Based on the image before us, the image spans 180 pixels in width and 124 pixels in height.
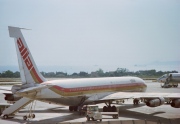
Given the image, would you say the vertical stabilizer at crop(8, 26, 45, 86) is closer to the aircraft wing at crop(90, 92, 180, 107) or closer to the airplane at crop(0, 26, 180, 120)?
the airplane at crop(0, 26, 180, 120)

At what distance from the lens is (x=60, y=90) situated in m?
33.9

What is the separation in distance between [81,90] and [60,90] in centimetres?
402

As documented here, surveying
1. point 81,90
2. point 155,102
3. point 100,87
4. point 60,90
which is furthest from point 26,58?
point 155,102

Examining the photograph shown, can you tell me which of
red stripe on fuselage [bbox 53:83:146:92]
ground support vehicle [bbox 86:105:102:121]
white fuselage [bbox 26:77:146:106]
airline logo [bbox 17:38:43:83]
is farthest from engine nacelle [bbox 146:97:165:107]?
airline logo [bbox 17:38:43:83]

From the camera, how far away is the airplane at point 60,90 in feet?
99.4

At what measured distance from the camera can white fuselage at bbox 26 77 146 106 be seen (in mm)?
33116

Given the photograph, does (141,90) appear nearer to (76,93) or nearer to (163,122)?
(76,93)

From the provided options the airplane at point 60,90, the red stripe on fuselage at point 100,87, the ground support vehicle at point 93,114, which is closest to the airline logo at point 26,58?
the airplane at point 60,90

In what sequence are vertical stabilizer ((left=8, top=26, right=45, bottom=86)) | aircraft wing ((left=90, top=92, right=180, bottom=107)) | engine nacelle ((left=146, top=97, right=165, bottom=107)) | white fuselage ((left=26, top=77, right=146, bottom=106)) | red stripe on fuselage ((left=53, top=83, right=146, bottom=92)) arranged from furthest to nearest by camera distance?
1. red stripe on fuselage ((left=53, top=83, right=146, bottom=92))
2. aircraft wing ((left=90, top=92, right=180, bottom=107))
3. engine nacelle ((left=146, top=97, right=165, bottom=107))
4. white fuselage ((left=26, top=77, right=146, bottom=106))
5. vertical stabilizer ((left=8, top=26, right=45, bottom=86))

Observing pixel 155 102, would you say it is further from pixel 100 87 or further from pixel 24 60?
pixel 24 60

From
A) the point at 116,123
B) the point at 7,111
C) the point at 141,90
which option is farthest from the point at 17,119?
the point at 141,90

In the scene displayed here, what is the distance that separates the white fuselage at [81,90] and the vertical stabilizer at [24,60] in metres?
2.04

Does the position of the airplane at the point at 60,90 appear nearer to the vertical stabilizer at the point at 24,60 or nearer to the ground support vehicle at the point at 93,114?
the vertical stabilizer at the point at 24,60

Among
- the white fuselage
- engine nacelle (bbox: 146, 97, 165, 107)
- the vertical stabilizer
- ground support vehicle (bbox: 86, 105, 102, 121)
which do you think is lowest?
ground support vehicle (bbox: 86, 105, 102, 121)
